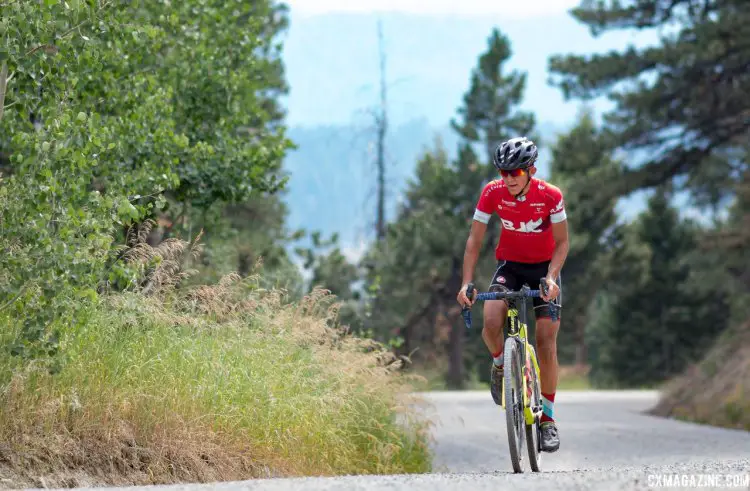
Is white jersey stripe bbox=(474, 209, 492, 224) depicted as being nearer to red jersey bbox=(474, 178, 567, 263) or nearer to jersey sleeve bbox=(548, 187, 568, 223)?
red jersey bbox=(474, 178, 567, 263)

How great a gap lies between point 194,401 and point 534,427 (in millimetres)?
2578

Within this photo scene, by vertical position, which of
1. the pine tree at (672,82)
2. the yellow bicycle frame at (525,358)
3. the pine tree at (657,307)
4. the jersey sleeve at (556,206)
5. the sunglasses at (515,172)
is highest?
the pine tree at (672,82)

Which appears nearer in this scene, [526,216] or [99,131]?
[526,216]

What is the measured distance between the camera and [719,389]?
21266 mm

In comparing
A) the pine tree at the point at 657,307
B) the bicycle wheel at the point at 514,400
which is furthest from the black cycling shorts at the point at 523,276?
the pine tree at the point at 657,307

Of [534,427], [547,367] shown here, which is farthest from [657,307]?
[534,427]

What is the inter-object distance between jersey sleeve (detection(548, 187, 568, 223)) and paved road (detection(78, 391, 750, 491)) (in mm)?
1771

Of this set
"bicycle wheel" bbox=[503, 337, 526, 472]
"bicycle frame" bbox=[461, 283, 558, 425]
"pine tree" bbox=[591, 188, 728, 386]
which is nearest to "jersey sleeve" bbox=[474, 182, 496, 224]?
"bicycle frame" bbox=[461, 283, 558, 425]

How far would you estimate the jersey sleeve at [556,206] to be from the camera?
28.5 ft

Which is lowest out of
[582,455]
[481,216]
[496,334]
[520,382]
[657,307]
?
[657,307]

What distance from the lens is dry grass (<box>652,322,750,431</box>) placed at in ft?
64.6

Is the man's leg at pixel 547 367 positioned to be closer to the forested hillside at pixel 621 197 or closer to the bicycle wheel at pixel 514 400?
the bicycle wheel at pixel 514 400

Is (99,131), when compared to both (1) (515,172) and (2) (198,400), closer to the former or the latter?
(2) (198,400)

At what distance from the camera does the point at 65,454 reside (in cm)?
858
